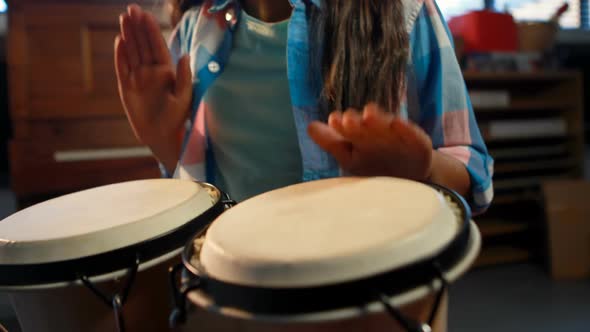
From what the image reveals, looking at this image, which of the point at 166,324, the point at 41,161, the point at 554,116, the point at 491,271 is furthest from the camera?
the point at 554,116

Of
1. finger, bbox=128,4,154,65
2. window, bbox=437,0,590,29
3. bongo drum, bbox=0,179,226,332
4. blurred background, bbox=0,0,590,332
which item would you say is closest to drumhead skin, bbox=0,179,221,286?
bongo drum, bbox=0,179,226,332

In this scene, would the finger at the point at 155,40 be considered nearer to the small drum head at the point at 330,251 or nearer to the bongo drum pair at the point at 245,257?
the bongo drum pair at the point at 245,257

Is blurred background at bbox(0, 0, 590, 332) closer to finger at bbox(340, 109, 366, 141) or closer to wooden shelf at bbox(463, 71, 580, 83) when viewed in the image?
wooden shelf at bbox(463, 71, 580, 83)

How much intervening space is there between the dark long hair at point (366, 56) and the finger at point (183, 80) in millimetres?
206

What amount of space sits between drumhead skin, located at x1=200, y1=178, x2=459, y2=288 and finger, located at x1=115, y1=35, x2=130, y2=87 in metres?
0.34

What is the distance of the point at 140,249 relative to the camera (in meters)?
0.38

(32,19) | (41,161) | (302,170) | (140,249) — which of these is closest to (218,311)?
(140,249)

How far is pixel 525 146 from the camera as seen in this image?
2174 millimetres

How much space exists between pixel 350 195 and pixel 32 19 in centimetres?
150

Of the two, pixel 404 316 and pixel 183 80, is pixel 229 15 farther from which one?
pixel 404 316

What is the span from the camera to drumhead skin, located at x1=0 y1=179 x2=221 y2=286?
376 mm

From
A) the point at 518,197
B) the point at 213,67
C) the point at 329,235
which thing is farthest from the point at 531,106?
the point at 329,235

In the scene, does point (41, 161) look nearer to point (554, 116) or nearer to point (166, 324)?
point (166, 324)

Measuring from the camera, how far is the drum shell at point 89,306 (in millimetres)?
410
